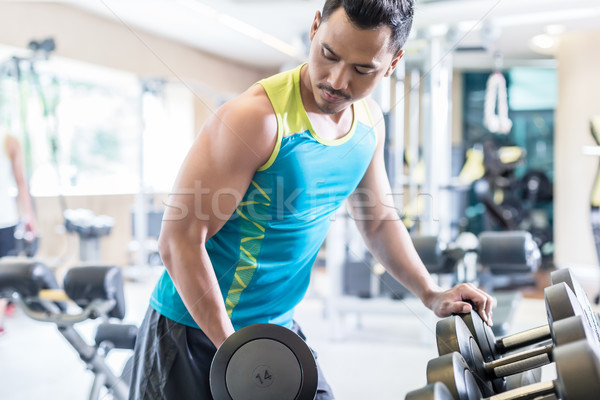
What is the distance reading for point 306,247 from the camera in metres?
1.09

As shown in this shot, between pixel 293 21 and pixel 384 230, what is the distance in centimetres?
480

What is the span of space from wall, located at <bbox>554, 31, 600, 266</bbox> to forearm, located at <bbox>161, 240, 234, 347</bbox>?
587 centimetres

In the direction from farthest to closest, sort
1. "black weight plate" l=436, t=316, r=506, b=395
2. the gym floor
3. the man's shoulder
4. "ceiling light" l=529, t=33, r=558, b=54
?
"ceiling light" l=529, t=33, r=558, b=54
the gym floor
the man's shoulder
"black weight plate" l=436, t=316, r=506, b=395

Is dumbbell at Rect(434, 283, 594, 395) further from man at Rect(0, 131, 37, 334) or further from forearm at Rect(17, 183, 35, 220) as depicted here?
forearm at Rect(17, 183, 35, 220)

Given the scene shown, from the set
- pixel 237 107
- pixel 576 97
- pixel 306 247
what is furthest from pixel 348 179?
pixel 576 97

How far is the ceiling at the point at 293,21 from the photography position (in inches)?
177

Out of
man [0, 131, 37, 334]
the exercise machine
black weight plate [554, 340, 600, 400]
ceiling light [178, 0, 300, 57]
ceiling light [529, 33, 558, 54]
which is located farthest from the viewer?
ceiling light [529, 33, 558, 54]

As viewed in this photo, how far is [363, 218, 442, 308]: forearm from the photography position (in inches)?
45.2

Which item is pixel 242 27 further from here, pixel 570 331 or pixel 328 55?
pixel 570 331

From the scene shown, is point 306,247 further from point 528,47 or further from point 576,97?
point 528,47

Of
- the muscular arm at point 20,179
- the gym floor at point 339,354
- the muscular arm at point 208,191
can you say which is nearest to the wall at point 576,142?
the gym floor at point 339,354

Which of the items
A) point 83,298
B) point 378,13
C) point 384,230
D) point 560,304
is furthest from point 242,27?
point 560,304

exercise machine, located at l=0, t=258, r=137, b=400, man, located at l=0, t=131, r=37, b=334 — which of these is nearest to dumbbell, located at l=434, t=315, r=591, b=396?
exercise machine, located at l=0, t=258, r=137, b=400

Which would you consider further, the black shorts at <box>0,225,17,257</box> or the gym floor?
the black shorts at <box>0,225,17,257</box>
